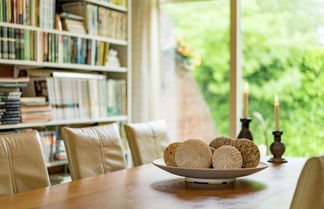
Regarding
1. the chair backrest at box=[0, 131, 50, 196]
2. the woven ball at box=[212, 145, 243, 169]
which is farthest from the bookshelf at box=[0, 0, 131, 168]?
the woven ball at box=[212, 145, 243, 169]

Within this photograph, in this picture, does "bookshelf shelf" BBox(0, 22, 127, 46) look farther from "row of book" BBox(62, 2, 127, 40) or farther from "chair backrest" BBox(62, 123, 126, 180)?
"chair backrest" BBox(62, 123, 126, 180)

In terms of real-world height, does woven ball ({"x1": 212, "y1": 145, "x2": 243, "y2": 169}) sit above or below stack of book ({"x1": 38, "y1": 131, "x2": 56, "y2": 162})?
above

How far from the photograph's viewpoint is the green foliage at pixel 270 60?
427cm

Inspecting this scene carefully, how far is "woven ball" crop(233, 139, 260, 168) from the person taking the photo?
2.19 m

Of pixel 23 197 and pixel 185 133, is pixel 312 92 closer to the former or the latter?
pixel 185 133

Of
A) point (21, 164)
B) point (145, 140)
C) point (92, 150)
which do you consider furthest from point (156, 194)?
point (145, 140)

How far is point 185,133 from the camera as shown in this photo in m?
4.81

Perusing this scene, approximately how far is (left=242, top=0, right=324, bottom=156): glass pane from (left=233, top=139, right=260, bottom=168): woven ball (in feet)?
7.32

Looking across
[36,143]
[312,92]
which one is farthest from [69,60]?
[312,92]

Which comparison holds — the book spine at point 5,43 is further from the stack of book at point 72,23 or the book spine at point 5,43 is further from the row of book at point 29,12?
the stack of book at point 72,23

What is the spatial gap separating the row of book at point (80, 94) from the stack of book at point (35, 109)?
1.1 inches

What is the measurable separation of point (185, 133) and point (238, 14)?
3.71ft

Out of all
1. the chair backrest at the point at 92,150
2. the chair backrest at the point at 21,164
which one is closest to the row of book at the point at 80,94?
the chair backrest at the point at 92,150

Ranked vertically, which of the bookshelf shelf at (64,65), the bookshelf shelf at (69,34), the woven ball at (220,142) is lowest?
the woven ball at (220,142)
